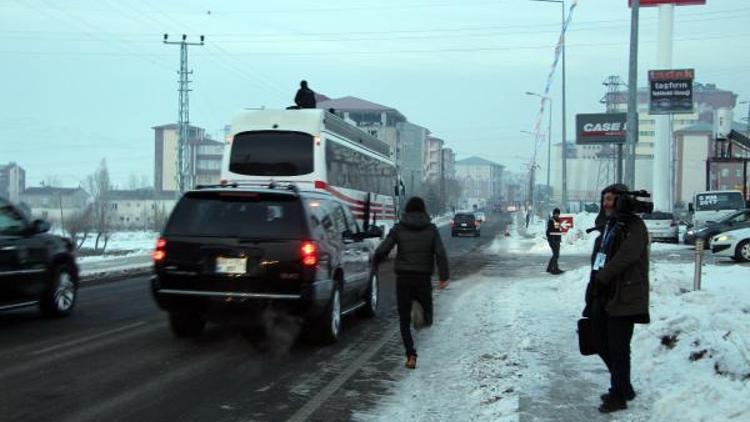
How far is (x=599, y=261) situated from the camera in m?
6.04

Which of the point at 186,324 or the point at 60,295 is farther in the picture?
the point at 60,295

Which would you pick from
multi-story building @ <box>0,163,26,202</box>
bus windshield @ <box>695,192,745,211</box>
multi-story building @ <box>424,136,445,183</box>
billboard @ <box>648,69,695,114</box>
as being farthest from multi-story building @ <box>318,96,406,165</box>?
bus windshield @ <box>695,192,745,211</box>

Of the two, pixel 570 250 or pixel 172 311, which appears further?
pixel 570 250

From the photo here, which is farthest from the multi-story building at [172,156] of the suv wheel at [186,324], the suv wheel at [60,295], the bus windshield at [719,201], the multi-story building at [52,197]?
the suv wheel at [186,324]

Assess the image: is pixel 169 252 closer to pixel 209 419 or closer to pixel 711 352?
pixel 209 419

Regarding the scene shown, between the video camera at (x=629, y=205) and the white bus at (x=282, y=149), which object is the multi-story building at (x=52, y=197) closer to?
the white bus at (x=282, y=149)

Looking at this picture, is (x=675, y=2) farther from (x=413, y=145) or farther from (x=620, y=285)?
(x=413, y=145)

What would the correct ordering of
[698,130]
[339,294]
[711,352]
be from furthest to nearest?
1. [698,130]
2. [339,294]
3. [711,352]

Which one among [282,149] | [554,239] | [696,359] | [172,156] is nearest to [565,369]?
[696,359]

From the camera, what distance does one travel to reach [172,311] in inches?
344

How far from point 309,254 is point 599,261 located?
339 centimetres

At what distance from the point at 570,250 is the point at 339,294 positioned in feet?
79.9

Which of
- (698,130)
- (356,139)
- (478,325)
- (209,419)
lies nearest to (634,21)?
(356,139)

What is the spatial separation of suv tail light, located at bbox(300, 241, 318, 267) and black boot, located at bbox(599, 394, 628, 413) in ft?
11.7
